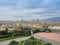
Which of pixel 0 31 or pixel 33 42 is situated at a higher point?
pixel 33 42

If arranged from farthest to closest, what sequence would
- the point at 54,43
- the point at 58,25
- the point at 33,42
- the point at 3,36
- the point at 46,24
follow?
the point at 46,24 → the point at 3,36 → the point at 58,25 → the point at 54,43 → the point at 33,42

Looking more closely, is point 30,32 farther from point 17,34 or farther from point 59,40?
point 59,40

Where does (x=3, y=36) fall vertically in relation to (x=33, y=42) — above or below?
below

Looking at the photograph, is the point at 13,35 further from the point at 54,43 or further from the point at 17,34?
the point at 54,43

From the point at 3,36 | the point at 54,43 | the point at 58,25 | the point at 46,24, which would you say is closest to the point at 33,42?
the point at 54,43

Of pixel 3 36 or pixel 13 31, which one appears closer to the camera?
pixel 3 36

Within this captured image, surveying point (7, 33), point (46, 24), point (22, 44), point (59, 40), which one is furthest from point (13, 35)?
point (22, 44)

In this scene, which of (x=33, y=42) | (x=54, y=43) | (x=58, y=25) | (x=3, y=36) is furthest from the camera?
(x=3, y=36)

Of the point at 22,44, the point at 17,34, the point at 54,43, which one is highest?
the point at 22,44

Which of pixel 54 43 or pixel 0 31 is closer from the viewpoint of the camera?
pixel 54 43
